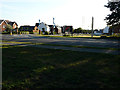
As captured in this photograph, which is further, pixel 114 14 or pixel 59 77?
pixel 114 14

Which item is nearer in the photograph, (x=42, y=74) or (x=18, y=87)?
(x=18, y=87)

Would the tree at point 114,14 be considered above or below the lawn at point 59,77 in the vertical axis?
above

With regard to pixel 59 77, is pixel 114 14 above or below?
above

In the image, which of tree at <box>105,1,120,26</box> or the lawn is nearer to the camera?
the lawn

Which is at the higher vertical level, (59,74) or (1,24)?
(1,24)

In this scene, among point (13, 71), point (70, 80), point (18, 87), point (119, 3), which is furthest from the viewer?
point (119, 3)

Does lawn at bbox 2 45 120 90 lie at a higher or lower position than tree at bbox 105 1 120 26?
lower

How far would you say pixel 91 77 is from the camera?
458 cm

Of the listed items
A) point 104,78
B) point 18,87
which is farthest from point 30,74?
point 104,78

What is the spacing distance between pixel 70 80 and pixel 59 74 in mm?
713

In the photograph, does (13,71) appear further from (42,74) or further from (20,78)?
(42,74)

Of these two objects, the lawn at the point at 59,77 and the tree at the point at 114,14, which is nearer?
the lawn at the point at 59,77

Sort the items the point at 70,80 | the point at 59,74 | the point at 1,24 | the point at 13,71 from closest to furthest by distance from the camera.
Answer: the point at 70,80 → the point at 59,74 → the point at 13,71 → the point at 1,24

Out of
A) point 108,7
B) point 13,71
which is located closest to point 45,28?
point 108,7
